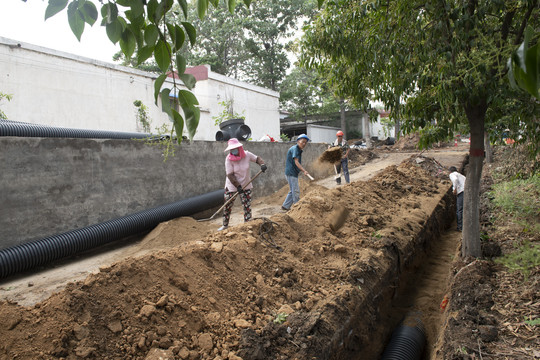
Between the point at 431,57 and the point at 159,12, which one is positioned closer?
the point at 159,12

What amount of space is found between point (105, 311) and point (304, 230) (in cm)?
328

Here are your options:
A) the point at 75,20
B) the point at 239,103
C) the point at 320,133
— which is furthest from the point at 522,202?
the point at 320,133

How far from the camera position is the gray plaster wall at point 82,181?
5.55 meters

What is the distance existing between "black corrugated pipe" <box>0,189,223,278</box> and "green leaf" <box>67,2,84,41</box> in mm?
4903

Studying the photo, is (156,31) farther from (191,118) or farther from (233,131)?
(233,131)

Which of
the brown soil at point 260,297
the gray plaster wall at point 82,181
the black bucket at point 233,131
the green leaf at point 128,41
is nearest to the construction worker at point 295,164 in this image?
the brown soil at point 260,297

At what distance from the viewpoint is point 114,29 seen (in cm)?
154

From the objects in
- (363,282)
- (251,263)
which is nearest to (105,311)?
(251,263)

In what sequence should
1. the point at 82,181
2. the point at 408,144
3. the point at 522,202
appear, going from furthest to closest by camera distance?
the point at 408,144, the point at 522,202, the point at 82,181

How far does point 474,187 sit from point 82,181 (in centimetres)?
664

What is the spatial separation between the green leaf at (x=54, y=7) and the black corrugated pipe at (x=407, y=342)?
14.8ft

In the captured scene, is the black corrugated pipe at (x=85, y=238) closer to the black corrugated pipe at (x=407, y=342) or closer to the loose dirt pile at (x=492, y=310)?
the black corrugated pipe at (x=407, y=342)

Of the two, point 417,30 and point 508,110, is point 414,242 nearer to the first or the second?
point 508,110

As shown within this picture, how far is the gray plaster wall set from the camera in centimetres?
555
